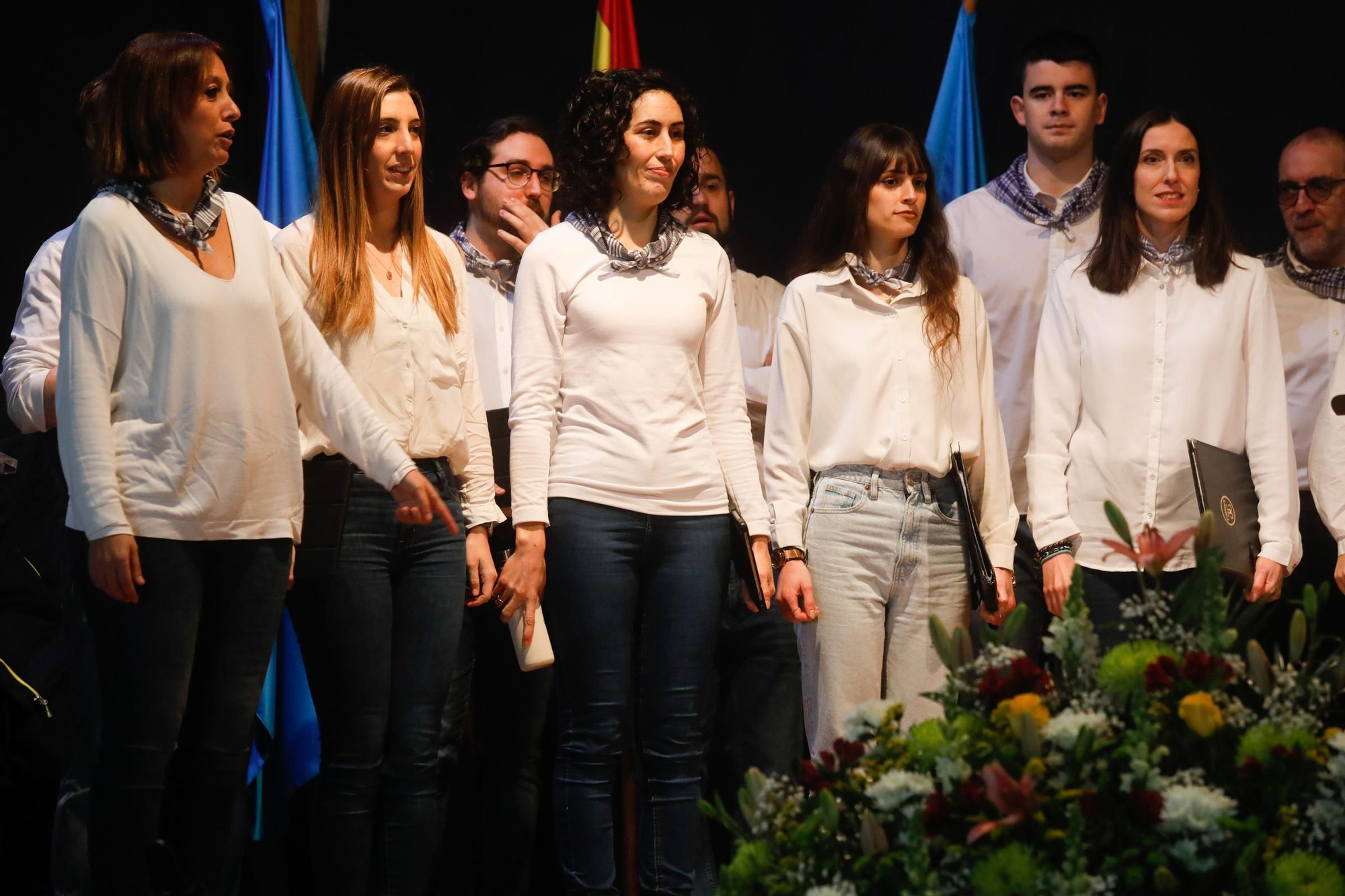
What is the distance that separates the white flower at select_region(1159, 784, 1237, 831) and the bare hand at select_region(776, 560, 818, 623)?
4.59 ft

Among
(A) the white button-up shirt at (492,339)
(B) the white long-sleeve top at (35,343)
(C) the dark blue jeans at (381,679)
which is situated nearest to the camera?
(C) the dark blue jeans at (381,679)

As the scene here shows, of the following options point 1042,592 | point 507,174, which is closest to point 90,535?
point 507,174

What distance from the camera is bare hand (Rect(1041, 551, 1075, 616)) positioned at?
2.96 meters

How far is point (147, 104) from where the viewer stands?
2.38 m

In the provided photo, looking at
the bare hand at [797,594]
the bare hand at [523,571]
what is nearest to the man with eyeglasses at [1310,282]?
the bare hand at [797,594]

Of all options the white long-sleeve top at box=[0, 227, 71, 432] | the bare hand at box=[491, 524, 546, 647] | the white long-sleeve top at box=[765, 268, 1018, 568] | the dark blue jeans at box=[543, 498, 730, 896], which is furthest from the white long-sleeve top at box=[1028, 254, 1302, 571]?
the white long-sleeve top at box=[0, 227, 71, 432]

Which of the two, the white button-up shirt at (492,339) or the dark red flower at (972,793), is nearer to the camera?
the dark red flower at (972,793)

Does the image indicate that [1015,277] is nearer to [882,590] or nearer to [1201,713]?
[882,590]

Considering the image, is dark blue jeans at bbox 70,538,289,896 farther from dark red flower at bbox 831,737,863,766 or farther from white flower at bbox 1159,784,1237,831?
white flower at bbox 1159,784,1237,831

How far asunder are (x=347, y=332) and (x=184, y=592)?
1.97 feet

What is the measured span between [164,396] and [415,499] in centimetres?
42

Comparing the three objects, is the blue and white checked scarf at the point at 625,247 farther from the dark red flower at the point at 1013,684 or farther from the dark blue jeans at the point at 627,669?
the dark red flower at the point at 1013,684

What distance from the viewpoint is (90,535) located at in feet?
7.29

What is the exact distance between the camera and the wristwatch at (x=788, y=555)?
2.85m
